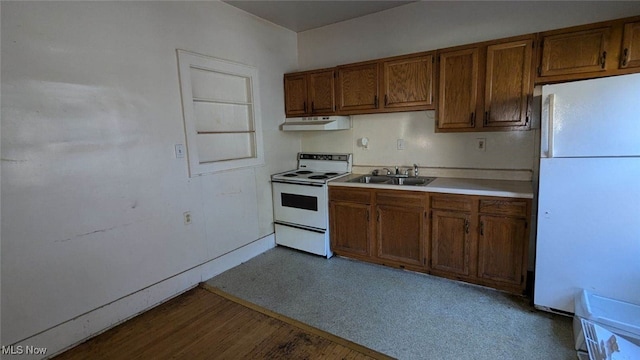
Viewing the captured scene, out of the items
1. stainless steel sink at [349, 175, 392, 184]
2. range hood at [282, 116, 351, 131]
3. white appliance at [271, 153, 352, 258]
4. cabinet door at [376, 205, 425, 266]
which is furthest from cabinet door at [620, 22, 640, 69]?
white appliance at [271, 153, 352, 258]

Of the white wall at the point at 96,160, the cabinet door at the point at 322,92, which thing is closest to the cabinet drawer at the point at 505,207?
the cabinet door at the point at 322,92

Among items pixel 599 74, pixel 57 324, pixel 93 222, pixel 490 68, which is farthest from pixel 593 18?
pixel 57 324

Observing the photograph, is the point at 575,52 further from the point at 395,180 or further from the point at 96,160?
the point at 96,160

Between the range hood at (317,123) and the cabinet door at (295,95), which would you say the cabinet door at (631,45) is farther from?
the cabinet door at (295,95)

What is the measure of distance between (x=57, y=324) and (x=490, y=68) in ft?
12.3

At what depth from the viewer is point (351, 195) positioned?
3262mm

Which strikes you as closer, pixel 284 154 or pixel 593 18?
pixel 593 18

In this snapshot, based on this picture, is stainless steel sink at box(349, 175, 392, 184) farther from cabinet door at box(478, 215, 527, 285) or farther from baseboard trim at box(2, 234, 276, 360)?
baseboard trim at box(2, 234, 276, 360)

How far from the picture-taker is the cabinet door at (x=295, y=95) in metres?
3.75

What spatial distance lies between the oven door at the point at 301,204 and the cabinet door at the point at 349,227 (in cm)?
11

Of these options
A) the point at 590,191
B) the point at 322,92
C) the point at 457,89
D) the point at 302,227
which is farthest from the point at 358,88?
the point at 590,191

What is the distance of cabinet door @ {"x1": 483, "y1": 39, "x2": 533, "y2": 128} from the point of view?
2.47m

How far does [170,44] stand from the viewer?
2.63 meters

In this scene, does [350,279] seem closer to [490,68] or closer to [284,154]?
[284,154]
